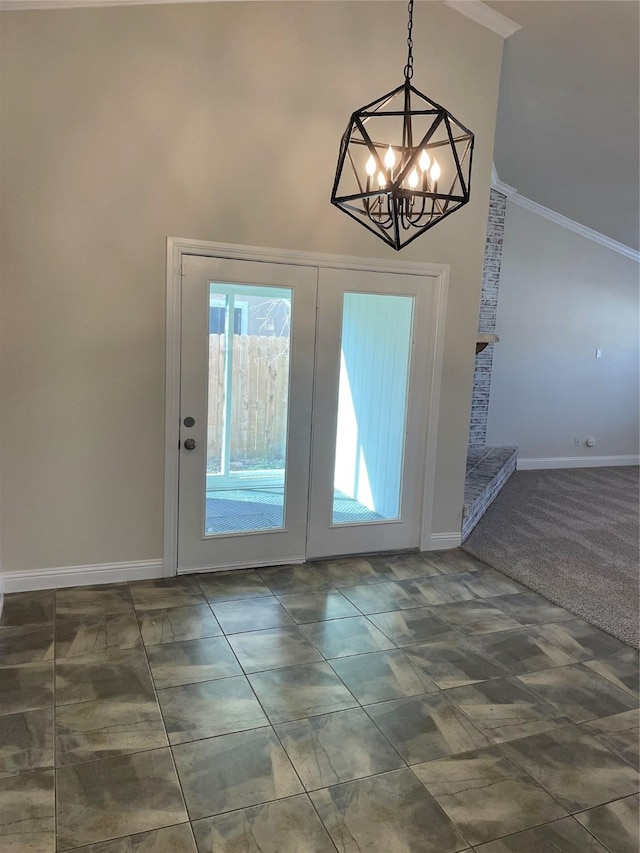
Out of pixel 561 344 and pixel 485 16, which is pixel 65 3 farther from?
pixel 561 344

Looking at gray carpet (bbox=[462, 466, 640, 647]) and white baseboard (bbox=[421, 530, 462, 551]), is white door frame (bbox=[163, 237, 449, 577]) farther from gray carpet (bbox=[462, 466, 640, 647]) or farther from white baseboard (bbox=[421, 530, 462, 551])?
gray carpet (bbox=[462, 466, 640, 647])

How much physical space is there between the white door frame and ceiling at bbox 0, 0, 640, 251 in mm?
1313

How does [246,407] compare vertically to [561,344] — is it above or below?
below

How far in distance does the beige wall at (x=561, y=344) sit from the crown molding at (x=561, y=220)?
58 mm

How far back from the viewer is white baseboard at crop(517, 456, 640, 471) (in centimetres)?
731

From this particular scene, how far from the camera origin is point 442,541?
4363mm

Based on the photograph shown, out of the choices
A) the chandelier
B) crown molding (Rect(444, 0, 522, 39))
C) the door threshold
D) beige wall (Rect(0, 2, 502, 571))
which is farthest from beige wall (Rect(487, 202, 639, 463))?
the chandelier

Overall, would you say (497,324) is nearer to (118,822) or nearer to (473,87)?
(473,87)

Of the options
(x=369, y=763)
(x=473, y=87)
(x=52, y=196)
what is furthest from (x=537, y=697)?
(x=473, y=87)

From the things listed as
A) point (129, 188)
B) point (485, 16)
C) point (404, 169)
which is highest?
point (485, 16)

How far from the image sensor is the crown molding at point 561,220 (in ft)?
21.2

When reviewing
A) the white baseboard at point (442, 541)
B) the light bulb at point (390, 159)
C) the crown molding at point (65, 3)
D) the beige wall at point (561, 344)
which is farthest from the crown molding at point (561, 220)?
the light bulb at point (390, 159)

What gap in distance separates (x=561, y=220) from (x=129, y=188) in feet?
17.8

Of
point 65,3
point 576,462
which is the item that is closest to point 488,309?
point 576,462
